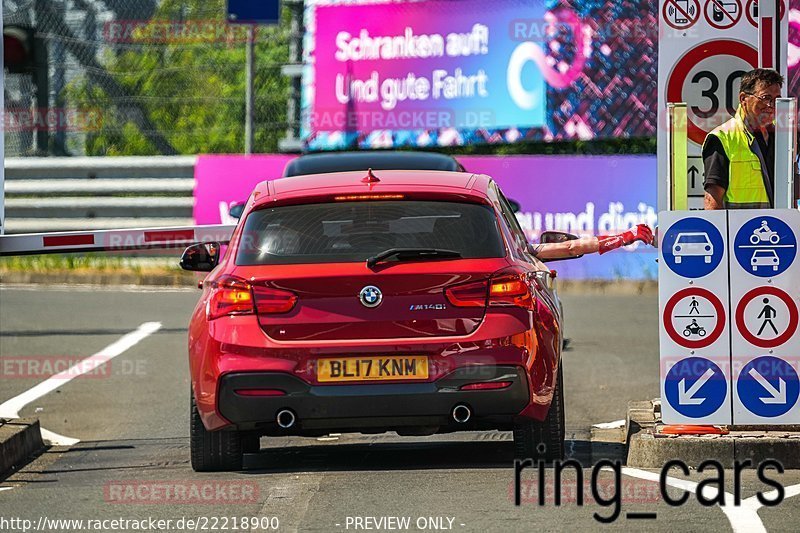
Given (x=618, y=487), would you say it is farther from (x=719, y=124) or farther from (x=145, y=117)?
(x=145, y=117)

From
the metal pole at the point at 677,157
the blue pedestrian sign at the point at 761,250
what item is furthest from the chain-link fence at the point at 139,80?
the blue pedestrian sign at the point at 761,250

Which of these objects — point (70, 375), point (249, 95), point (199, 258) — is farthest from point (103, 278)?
point (199, 258)

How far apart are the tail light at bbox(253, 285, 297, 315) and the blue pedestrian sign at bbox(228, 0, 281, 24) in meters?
15.3

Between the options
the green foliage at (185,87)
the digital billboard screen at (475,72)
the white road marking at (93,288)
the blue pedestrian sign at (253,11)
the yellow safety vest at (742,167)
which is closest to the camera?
the yellow safety vest at (742,167)

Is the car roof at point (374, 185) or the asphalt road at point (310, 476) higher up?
the car roof at point (374, 185)

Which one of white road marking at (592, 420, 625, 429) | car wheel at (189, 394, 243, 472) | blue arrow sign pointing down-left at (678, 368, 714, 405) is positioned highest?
blue arrow sign pointing down-left at (678, 368, 714, 405)

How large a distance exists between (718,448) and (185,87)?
16.0 m

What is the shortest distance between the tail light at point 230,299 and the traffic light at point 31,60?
15.7 meters

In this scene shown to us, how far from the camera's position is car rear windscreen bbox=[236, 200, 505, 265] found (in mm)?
8898

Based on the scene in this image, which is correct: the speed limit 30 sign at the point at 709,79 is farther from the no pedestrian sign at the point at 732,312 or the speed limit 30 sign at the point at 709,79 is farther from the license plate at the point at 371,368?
the license plate at the point at 371,368

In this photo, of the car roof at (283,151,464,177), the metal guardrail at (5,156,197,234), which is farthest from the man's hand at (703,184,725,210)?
the metal guardrail at (5,156,197,234)

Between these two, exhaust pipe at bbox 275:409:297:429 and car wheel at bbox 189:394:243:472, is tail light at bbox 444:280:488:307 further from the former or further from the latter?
car wheel at bbox 189:394:243:472

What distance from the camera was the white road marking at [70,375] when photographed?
11586 millimetres

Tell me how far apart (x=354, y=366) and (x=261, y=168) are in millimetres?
13922
